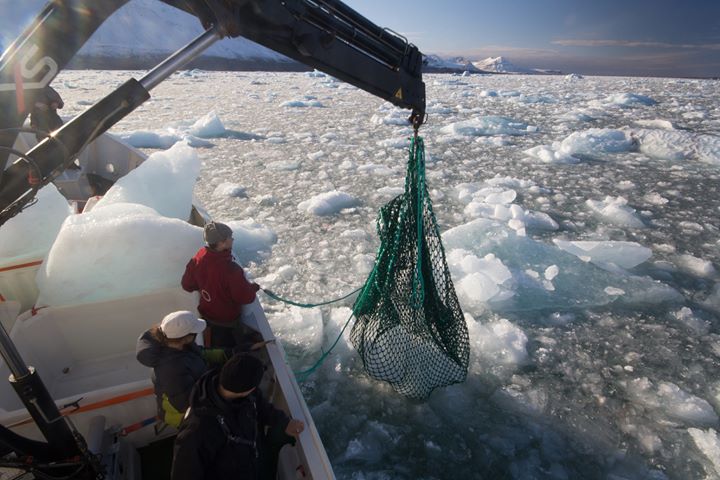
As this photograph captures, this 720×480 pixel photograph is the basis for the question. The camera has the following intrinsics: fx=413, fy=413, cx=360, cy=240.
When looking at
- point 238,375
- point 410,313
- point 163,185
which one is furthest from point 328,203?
point 238,375

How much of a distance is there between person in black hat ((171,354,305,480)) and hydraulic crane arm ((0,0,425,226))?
0.98m

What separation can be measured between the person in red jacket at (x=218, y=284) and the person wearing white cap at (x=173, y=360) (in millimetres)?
644

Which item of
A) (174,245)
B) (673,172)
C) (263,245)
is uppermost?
(174,245)

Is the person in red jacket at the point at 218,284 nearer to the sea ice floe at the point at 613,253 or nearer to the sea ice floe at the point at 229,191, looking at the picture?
the sea ice floe at the point at 613,253

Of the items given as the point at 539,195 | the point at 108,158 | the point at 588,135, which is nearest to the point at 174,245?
the point at 108,158

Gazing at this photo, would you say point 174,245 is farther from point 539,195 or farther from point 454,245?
point 539,195

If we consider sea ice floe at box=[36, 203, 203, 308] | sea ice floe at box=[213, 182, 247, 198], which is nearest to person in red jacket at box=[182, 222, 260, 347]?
sea ice floe at box=[36, 203, 203, 308]

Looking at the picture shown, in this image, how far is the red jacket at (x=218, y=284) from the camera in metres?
2.65

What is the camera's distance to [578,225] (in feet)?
19.2

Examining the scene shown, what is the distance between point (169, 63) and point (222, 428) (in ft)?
5.13

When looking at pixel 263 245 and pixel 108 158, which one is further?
pixel 108 158

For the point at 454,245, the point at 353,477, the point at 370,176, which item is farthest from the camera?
the point at 370,176

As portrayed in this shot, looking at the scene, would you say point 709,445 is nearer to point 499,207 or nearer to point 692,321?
point 692,321

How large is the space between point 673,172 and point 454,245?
6182 millimetres
